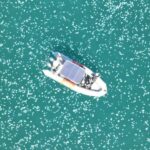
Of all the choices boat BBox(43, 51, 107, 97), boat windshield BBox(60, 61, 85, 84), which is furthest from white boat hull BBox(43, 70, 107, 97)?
boat windshield BBox(60, 61, 85, 84)

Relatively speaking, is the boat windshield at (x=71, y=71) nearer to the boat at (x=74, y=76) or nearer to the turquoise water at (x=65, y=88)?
the boat at (x=74, y=76)

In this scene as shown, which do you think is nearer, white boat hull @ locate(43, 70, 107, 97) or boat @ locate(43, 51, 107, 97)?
boat @ locate(43, 51, 107, 97)

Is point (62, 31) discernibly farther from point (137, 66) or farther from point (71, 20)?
point (137, 66)

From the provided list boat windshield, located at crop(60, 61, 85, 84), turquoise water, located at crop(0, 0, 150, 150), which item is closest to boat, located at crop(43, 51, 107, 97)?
boat windshield, located at crop(60, 61, 85, 84)

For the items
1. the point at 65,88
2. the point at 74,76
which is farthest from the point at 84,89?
the point at 65,88

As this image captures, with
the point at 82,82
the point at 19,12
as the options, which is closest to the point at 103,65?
the point at 82,82

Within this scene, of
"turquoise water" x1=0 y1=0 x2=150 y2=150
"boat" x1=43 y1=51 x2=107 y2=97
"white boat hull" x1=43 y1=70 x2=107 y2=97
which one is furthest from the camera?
"turquoise water" x1=0 y1=0 x2=150 y2=150

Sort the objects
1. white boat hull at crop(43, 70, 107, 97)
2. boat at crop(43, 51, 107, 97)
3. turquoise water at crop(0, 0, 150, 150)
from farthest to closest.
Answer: turquoise water at crop(0, 0, 150, 150), white boat hull at crop(43, 70, 107, 97), boat at crop(43, 51, 107, 97)

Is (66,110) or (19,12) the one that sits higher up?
(19,12)

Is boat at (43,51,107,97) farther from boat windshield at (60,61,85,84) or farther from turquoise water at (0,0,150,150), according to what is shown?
turquoise water at (0,0,150,150)
